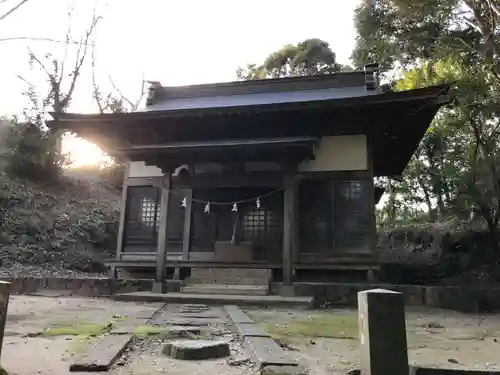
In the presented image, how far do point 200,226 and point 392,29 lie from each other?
30.8 feet

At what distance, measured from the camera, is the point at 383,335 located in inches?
103

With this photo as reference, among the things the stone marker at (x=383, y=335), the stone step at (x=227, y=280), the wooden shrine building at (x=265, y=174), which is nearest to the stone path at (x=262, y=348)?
the stone marker at (x=383, y=335)

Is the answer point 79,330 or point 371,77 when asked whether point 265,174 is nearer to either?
point 371,77

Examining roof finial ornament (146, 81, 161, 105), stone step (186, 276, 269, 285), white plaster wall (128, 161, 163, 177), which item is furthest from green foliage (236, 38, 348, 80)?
stone step (186, 276, 269, 285)

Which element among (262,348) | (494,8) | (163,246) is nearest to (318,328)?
(262,348)

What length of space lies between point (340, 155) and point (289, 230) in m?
2.62

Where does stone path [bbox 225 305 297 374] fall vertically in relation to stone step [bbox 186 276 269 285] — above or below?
below

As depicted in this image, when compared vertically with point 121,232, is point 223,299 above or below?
below

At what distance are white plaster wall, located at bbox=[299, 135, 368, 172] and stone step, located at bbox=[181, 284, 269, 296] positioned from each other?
3176mm

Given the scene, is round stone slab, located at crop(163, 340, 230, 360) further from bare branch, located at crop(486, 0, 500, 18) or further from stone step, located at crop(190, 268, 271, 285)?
bare branch, located at crop(486, 0, 500, 18)

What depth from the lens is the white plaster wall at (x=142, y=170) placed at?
12.2 metres

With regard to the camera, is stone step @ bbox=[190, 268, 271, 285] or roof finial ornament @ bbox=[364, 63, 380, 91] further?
roof finial ornament @ bbox=[364, 63, 380, 91]

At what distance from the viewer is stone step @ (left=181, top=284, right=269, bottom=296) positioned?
952cm

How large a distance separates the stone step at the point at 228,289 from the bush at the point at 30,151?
12.1 meters
